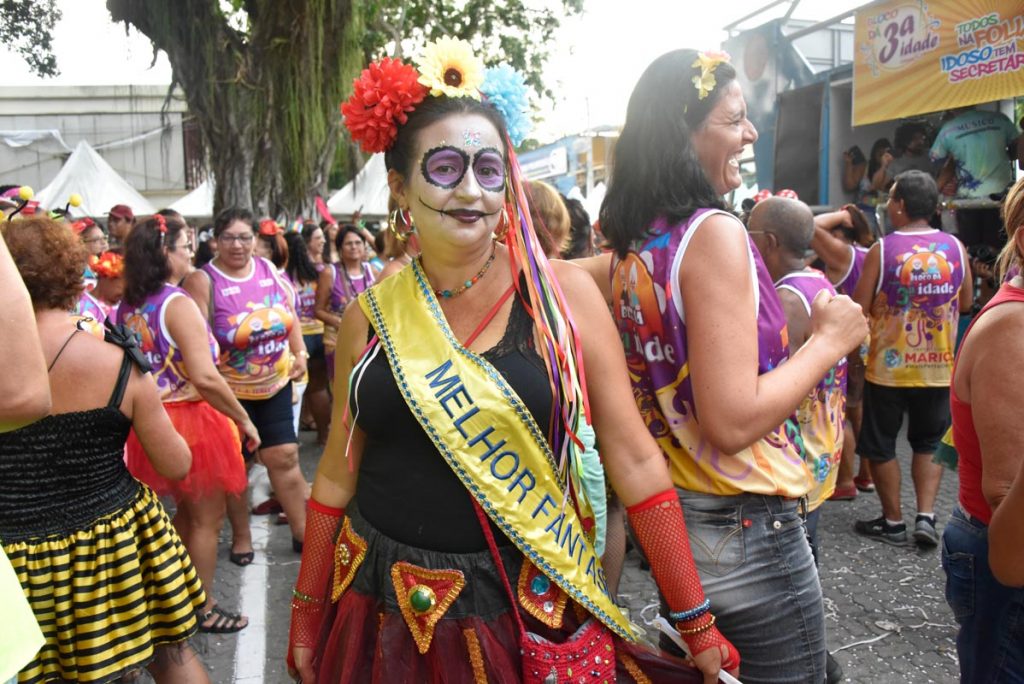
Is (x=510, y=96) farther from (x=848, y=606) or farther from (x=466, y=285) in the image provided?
(x=848, y=606)

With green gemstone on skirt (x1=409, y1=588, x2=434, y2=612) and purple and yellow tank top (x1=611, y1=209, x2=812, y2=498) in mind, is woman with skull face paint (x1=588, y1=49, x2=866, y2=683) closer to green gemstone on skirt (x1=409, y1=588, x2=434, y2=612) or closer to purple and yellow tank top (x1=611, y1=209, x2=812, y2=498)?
purple and yellow tank top (x1=611, y1=209, x2=812, y2=498)

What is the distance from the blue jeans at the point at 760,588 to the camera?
A: 1731 millimetres

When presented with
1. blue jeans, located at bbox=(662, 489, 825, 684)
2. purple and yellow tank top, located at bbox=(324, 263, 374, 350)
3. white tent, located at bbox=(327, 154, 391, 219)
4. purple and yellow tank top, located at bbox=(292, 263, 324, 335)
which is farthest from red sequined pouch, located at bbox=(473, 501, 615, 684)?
white tent, located at bbox=(327, 154, 391, 219)

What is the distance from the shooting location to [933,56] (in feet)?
21.7

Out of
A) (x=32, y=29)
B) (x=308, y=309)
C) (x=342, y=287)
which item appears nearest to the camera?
(x=342, y=287)

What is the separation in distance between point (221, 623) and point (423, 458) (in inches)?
105

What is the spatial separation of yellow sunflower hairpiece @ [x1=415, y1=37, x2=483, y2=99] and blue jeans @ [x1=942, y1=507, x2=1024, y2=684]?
60.7 inches

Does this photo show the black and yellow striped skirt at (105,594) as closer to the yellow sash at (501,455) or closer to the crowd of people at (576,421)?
the crowd of people at (576,421)

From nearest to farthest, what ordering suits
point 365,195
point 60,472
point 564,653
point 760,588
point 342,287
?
point 564,653, point 760,588, point 60,472, point 342,287, point 365,195

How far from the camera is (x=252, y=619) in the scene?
396 cm

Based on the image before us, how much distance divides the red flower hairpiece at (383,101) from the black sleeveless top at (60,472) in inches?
47.4

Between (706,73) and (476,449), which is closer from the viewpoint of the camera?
(476,449)

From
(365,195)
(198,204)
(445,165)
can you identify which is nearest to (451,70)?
(445,165)

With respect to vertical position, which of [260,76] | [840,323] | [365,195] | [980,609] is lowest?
[980,609]
